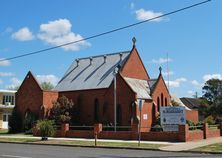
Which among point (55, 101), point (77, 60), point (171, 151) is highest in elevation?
point (77, 60)

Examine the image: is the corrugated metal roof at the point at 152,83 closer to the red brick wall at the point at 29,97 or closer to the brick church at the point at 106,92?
the brick church at the point at 106,92

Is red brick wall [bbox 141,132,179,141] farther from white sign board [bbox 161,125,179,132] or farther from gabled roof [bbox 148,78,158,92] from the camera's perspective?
gabled roof [bbox 148,78,158,92]

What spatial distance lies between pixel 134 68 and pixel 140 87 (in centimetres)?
428

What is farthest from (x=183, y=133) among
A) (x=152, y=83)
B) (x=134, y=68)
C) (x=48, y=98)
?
(x=48, y=98)

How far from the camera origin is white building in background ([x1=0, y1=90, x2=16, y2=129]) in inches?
2712

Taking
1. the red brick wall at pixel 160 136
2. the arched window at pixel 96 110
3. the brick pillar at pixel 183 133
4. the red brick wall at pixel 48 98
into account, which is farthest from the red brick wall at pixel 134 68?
the brick pillar at pixel 183 133

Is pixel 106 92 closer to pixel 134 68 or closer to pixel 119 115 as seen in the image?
pixel 119 115

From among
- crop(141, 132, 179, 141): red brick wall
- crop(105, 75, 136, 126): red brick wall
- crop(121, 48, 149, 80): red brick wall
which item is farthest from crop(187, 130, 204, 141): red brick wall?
crop(121, 48, 149, 80): red brick wall

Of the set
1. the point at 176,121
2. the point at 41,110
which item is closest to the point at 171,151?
the point at 176,121

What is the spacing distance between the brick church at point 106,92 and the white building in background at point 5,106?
18.9m

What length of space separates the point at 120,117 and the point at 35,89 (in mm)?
12535

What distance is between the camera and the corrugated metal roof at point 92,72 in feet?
162

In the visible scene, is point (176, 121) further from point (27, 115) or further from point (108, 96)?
point (27, 115)

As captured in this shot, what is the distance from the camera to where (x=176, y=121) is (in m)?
33.2
